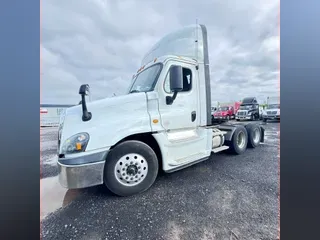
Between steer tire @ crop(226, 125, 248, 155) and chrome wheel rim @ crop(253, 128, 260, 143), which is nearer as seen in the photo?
steer tire @ crop(226, 125, 248, 155)

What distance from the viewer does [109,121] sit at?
1922 millimetres

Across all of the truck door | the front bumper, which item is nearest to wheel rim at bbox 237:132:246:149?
the truck door

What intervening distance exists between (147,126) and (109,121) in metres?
0.55

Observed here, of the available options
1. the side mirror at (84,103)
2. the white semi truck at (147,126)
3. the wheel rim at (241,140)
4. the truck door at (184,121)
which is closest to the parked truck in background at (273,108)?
the wheel rim at (241,140)

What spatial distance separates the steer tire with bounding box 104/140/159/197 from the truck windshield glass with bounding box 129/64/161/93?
96 cm

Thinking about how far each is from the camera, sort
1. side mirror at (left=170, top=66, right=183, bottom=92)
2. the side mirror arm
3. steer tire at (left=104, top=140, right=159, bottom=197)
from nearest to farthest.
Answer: steer tire at (left=104, top=140, right=159, bottom=197) → side mirror at (left=170, top=66, right=183, bottom=92) → the side mirror arm

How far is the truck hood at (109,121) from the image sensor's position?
1.83 metres

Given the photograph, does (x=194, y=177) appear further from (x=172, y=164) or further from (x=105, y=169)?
(x=105, y=169)

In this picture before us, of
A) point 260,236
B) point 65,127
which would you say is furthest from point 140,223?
point 65,127

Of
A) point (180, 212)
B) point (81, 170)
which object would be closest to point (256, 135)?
point (180, 212)

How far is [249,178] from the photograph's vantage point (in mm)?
2484

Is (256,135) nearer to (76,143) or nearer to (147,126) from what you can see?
(147,126)

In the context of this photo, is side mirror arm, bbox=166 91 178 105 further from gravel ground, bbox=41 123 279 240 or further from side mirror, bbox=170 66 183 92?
gravel ground, bbox=41 123 279 240

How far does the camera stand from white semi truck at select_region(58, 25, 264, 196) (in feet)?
5.92
